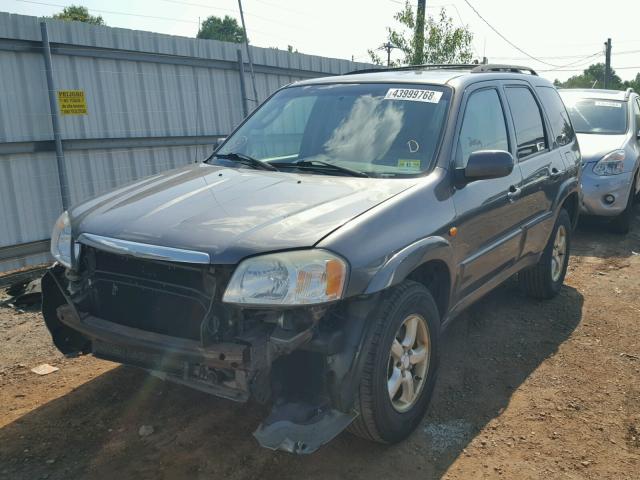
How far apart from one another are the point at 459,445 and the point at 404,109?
1.99m

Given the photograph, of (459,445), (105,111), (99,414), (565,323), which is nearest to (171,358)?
(99,414)

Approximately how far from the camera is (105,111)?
761cm

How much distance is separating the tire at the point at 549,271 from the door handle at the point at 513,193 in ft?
3.48

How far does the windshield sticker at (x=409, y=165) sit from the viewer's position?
332 cm

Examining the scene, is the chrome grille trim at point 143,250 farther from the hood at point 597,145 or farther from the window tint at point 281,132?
the hood at point 597,145

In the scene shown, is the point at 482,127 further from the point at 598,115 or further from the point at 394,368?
the point at 598,115

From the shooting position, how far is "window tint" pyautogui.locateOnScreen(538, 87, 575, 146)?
498 centimetres

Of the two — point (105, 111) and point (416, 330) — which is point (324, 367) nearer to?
point (416, 330)

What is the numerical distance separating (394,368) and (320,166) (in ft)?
4.17

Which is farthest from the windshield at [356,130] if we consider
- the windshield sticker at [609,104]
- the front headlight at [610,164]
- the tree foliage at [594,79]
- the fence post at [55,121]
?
the tree foliage at [594,79]

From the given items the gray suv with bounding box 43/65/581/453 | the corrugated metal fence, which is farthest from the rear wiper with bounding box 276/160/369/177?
the corrugated metal fence

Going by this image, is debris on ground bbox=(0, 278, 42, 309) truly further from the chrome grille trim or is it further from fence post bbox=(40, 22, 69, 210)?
the chrome grille trim

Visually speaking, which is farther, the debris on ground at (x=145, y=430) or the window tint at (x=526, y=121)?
the window tint at (x=526, y=121)

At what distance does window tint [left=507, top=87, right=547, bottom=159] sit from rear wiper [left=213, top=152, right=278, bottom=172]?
188cm
